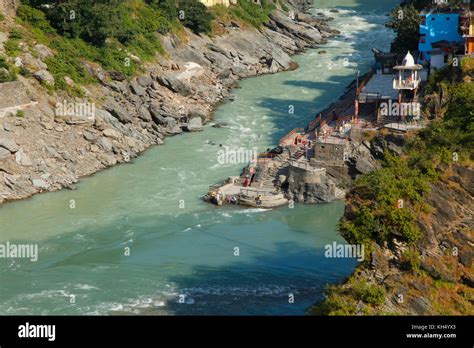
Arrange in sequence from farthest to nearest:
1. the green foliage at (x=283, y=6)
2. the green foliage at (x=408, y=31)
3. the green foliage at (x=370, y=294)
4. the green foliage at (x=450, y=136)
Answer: the green foliage at (x=283, y=6) < the green foliage at (x=408, y=31) < the green foliage at (x=450, y=136) < the green foliage at (x=370, y=294)

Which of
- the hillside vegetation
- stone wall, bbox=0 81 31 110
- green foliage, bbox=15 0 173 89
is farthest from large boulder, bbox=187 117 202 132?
stone wall, bbox=0 81 31 110

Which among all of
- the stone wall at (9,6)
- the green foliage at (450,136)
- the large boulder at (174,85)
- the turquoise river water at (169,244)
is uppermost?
the stone wall at (9,6)

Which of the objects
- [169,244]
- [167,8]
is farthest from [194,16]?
[169,244]

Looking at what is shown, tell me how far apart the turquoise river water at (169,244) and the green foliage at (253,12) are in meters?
26.6

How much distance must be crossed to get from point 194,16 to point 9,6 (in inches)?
731

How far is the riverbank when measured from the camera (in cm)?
4659

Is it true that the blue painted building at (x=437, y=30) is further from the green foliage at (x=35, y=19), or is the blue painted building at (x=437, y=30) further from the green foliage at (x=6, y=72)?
the green foliage at (x=6, y=72)

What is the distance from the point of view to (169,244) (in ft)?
127

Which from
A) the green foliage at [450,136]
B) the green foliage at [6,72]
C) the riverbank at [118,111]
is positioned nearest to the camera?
the green foliage at [450,136]

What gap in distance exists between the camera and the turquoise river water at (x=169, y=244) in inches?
1287

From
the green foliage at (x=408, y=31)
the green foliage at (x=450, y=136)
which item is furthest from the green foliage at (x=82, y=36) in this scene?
the green foliage at (x=450, y=136)

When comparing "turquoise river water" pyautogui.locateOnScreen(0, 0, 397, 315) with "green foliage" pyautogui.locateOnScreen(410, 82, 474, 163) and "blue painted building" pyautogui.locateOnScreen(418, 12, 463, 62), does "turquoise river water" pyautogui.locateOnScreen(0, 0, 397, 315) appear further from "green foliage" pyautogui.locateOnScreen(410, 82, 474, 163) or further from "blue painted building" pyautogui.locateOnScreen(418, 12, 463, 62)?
"blue painted building" pyautogui.locateOnScreen(418, 12, 463, 62)

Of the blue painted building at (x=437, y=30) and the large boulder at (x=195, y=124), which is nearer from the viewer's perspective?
the blue painted building at (x=437, y=30)
